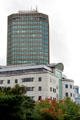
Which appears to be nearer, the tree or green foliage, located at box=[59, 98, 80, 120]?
the tree

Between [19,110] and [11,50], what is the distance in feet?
407

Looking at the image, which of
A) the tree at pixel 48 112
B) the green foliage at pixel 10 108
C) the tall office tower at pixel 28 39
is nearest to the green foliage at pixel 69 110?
the tree at pixel 48 112

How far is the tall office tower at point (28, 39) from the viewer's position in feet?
594

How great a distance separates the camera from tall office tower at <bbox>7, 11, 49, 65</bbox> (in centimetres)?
18100

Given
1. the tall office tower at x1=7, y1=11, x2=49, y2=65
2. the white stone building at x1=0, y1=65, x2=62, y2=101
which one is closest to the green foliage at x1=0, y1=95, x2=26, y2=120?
the white stone building at x1=0, y1=65, x2=62, y2=101

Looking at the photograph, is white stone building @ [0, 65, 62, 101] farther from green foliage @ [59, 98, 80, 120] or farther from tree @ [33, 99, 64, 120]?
tree @ [33, 99, 64, 120]

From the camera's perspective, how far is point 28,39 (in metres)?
182

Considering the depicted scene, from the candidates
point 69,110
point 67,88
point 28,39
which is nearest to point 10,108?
point 69,110

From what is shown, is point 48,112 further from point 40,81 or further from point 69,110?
point 40,81

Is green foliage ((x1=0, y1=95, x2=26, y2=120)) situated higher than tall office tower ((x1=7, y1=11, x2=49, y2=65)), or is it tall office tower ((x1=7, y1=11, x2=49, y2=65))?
tall office tower ((x1=7, y1=11, x2=49, y2=65))

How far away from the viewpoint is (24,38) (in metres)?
182

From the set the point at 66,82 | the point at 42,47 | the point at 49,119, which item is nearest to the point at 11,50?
the point at 42,47

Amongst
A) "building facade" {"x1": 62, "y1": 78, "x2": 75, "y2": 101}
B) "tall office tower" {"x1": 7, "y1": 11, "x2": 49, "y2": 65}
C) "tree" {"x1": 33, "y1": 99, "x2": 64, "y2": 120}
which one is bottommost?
"tree" {"x1": 33, "y1": 99, "x2": 64, "y2": 120}

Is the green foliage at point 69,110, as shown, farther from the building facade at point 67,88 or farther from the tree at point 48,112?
the building facade at point 67,88
